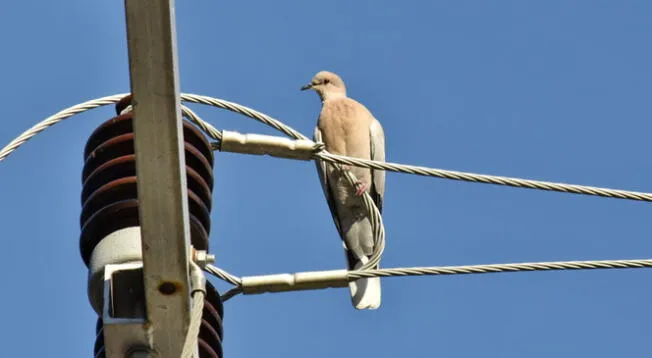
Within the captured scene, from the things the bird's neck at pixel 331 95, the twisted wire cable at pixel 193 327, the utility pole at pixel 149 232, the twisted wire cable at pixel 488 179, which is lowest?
the twisted wire cable at pixel 193 327

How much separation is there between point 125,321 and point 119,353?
6 cm

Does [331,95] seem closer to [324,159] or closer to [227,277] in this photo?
[324,159]

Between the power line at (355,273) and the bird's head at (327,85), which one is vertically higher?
the bird's head at (327,85)

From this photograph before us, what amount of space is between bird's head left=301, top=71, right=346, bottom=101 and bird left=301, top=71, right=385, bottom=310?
0.71 metres

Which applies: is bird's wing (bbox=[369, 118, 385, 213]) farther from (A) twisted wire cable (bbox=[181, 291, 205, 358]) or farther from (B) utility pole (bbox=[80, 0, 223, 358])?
(A) twisted wire cable (bbox=[181, 291, 205, 358])

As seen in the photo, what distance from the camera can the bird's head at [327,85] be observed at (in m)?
9.17

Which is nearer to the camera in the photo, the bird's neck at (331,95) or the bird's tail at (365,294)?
the bird's tail at (365,294)

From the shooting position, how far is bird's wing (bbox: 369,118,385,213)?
8.03m

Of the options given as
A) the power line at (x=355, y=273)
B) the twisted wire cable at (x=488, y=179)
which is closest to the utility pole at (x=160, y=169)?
the power line at (x=355, y=273)

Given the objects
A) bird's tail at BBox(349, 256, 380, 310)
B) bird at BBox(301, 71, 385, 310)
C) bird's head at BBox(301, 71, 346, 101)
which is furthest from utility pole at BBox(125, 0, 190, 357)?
bird's head at BBox(301, 71, 346, 101)

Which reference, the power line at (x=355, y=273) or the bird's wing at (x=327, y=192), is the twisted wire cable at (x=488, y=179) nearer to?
the power line at (x=355, y=273)

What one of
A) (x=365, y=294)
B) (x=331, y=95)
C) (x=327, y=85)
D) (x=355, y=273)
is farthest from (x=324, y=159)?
(x=327, y=85)

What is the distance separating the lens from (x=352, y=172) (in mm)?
7965

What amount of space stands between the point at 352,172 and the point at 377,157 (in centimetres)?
24
